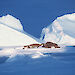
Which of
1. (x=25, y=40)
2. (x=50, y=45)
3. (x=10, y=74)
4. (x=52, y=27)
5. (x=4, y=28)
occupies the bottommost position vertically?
(x=10, y=74)

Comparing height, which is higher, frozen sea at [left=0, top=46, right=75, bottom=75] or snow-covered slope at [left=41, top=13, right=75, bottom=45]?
snow-covered slope at [left=41, top=13, right=75, bottom=45]

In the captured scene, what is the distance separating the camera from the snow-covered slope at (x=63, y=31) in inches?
505

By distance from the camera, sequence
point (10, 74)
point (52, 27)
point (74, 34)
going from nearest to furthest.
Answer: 1. point (10, 74)
2. point (74, 34)
3. point (52, 27)

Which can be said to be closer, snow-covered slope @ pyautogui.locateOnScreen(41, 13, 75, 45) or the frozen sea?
the frozen sea

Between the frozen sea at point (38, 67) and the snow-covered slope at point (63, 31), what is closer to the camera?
the frozen sea at point (38, 67)

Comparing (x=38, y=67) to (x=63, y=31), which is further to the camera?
(x=63, y=31)

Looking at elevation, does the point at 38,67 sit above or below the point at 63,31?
below

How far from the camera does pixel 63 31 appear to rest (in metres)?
13.8

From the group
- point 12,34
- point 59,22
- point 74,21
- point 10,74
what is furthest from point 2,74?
point 74,21

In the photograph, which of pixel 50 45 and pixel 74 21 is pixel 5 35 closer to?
pixel 50 45

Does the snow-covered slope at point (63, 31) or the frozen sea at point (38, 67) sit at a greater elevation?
the snow-covered slope at point (63, 31)

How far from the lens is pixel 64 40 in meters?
12.8

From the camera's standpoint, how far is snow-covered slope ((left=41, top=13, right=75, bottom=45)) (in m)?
12.8

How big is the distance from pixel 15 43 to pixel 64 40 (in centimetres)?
543
